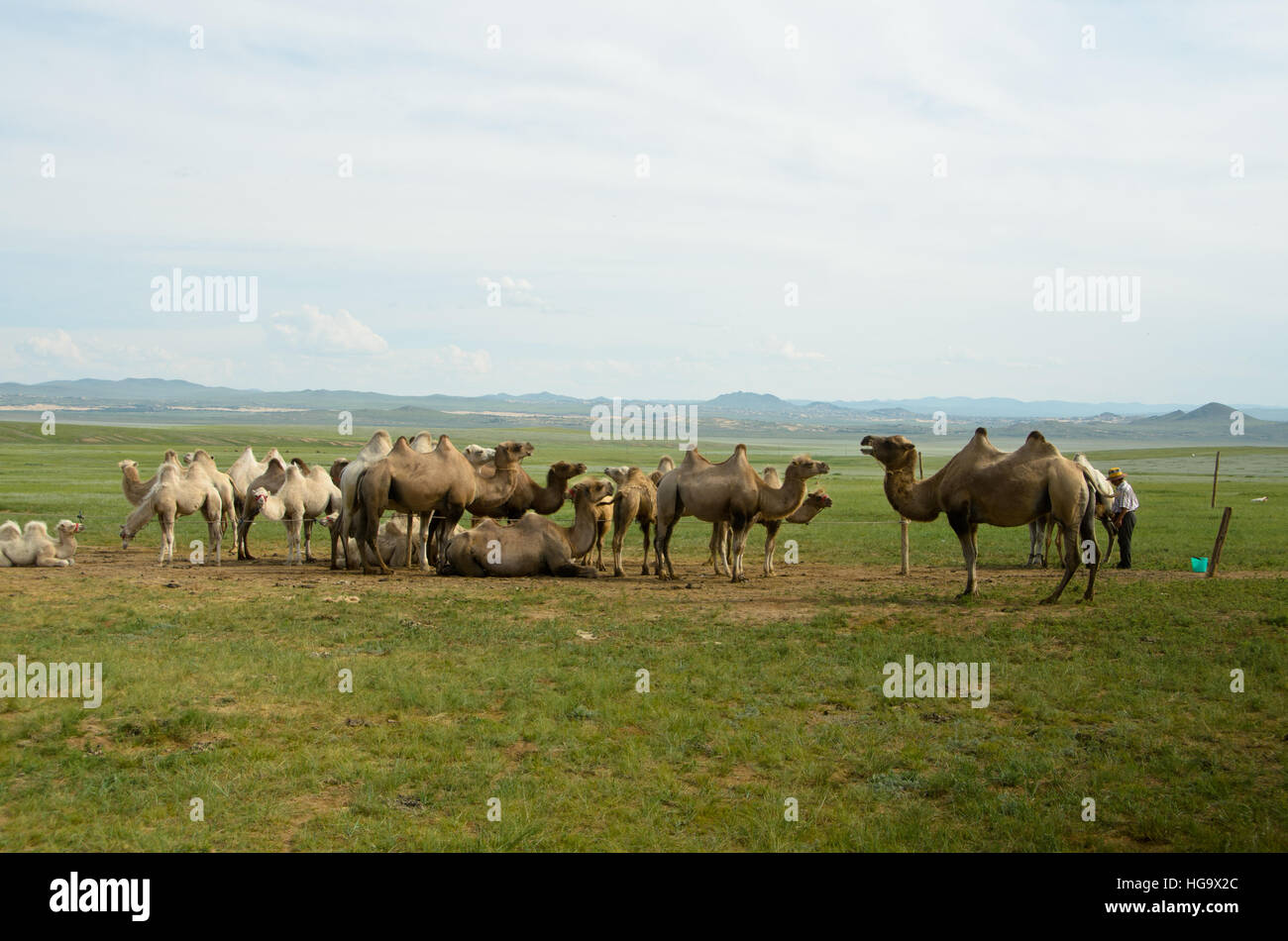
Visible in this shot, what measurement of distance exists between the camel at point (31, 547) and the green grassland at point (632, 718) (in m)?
1.39

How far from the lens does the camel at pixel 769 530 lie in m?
19.8

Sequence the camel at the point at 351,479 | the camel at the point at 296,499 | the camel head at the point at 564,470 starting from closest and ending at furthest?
the camel at the point at 351,479 → the camel at the point at 296,499 → the camel head at the point at 564,470

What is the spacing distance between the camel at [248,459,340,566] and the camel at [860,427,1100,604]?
11314 mm

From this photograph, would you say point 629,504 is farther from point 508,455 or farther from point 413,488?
point 413,488

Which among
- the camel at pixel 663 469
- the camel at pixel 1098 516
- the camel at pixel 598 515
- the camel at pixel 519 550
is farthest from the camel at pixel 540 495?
the camel at pixel 1098 516

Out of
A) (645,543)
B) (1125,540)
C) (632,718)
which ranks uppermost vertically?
(1125,540)

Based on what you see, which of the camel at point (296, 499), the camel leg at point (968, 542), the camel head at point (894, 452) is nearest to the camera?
Result: the camel leg at point (968, 542)

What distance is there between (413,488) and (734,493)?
598cm

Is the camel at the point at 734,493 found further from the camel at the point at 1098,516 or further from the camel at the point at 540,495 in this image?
the camel at the point at 1098,516

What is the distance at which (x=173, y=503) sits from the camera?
19.3 meters

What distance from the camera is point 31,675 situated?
33.9ft

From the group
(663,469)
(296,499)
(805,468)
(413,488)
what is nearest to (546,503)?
(663,469)
